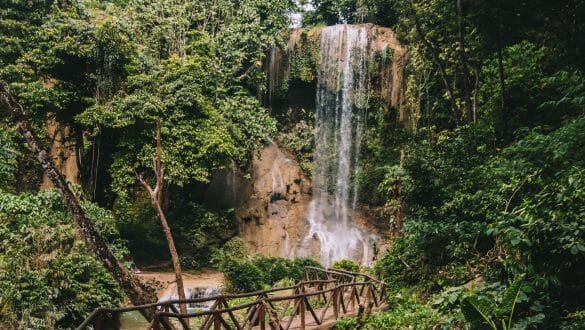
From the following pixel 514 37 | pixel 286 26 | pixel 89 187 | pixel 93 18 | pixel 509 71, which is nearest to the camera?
pixel 514 37

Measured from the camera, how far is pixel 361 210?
2086 centimetres

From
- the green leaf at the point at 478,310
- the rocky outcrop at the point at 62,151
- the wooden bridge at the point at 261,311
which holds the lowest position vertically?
the wooden bridge at the point at 261,311

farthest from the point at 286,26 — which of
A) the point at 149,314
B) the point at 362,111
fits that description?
the point at 149,314

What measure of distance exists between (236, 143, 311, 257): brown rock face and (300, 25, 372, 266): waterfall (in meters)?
0.67

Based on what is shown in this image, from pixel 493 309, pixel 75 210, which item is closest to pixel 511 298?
pixel 493 309

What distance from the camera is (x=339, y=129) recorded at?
21.5 meters

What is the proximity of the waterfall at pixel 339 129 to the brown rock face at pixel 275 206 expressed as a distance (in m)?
0.67

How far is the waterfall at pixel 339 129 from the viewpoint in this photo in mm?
20938

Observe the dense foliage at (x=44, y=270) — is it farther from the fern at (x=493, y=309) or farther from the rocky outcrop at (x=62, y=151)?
the rocky outcrop at (x=62, y=151)

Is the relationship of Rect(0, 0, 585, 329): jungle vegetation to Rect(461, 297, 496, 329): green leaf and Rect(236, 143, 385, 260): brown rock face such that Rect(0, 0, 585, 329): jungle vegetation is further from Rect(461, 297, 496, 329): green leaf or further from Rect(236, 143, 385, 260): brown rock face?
Rect(236, 143, 385, 260): brown rock face

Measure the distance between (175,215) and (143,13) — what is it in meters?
8.32

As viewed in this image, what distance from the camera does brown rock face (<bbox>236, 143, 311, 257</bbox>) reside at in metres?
19.8

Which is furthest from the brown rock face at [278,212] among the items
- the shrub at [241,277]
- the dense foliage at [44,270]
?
the dense foliage at [44,270]

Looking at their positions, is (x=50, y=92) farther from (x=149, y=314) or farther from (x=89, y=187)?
(x=149, y=314)
